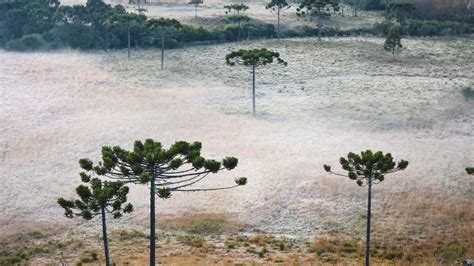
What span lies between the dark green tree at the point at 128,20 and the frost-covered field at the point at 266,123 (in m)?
4.52

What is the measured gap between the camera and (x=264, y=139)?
5797cm

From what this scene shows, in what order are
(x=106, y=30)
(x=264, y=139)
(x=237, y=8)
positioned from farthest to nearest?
1. (x=237, y=8)
2. (x=106, y=30)
3. (x=264, y=139)

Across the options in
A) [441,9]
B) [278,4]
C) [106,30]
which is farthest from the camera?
[441,9]

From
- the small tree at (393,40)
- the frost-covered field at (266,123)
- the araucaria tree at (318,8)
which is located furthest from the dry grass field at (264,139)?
the araucaria tree at (318,8)

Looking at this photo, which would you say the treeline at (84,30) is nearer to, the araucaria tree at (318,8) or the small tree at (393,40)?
the araucaria tree at (318,8)

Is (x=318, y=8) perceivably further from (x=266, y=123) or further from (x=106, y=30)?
(x=266, y=123)

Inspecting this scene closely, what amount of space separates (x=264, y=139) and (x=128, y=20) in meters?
39.4

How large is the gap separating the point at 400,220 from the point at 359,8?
92476 mm

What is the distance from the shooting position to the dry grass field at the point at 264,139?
132 feet

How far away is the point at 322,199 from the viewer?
151 ft

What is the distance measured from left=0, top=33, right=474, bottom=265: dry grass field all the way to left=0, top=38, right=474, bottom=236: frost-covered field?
0.18 meters

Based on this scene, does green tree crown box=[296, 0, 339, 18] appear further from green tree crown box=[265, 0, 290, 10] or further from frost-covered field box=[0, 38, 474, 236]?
frost-covered field box=[0, 38, 474, 236]

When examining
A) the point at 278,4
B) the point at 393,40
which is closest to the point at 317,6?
the point at 278,4

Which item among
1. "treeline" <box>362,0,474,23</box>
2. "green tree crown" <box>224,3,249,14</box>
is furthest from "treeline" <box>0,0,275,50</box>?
"treeline" <box>362,0,474,23</box>
